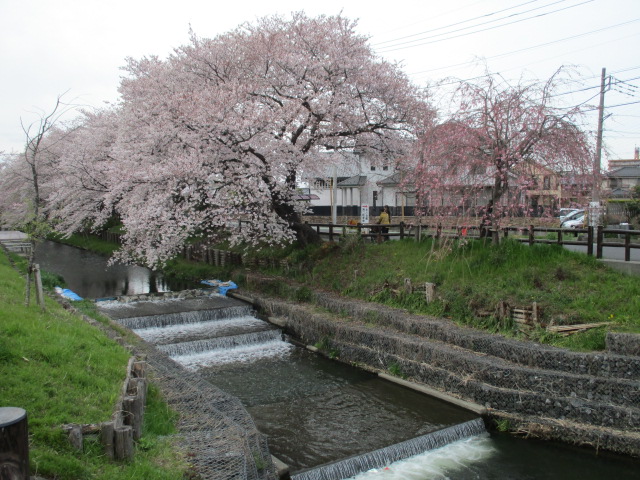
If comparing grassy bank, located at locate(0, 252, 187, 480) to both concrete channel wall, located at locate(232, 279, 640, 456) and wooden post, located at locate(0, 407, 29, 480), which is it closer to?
wooden post, located at locate(0, 407, 29, 480)

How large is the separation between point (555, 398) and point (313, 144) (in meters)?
12.3

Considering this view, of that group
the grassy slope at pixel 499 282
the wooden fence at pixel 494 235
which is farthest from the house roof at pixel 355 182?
the grassy slope at pixel 499 282

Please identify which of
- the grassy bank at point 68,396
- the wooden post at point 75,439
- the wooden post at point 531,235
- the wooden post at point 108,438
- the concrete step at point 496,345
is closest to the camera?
the grassy bank at point 68,396

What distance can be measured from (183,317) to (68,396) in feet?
32.7

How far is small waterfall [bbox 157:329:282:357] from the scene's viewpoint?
13110 millimetres

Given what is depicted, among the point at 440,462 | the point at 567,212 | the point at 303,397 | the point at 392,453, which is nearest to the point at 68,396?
the point at 392,453

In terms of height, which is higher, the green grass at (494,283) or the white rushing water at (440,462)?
the green grass at (494,283)

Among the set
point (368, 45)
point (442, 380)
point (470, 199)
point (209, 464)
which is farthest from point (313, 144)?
point (209, 464)

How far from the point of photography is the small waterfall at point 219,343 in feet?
43.0

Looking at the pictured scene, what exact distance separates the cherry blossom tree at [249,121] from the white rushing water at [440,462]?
10.4 meters

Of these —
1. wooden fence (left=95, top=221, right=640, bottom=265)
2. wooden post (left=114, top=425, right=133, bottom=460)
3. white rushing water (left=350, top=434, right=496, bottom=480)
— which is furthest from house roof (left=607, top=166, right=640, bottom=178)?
wooden post (left=114, top=425, right=133, bottom=460)

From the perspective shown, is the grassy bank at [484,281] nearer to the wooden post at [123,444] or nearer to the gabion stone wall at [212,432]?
the gabion stone wall at [212,432]

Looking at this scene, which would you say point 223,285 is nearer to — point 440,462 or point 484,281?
point 484,281

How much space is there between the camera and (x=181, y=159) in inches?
608
